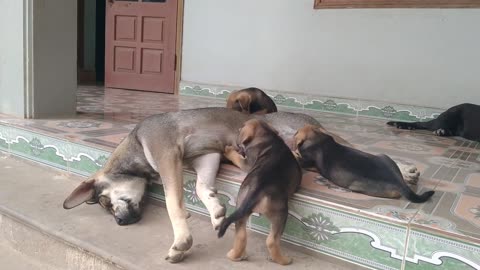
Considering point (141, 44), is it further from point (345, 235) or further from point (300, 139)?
point (345, 235)

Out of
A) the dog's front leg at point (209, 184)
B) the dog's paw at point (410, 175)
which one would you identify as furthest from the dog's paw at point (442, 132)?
the dog's front leg at point (209, 184)

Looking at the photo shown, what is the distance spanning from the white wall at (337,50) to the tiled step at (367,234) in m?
2.60

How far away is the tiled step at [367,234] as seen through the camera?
4.59 feet

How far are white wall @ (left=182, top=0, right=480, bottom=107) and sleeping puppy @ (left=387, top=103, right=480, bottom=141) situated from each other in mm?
Result: 392

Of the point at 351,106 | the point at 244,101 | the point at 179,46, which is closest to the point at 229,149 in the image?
the point at 244,101

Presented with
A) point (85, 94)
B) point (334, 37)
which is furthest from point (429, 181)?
point (85, 94)

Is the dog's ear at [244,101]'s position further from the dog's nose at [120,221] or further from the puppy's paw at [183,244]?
the puppy's paw at [183,244]

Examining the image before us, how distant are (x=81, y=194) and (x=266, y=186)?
845 millimetres

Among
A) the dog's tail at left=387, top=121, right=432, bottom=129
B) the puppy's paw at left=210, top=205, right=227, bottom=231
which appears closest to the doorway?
the dog's tail at left=387, top=121, right=432, bottom=129

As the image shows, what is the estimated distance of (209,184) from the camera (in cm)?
189

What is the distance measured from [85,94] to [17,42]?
1.91 metres

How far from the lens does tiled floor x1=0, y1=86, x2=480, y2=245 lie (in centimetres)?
156

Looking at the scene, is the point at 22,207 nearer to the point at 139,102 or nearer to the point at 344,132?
the point at 344,132

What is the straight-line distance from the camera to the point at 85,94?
4910 mm
